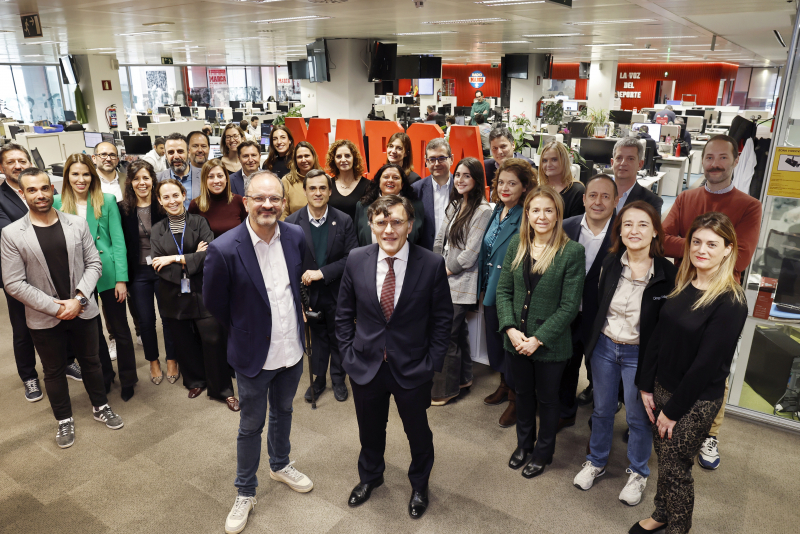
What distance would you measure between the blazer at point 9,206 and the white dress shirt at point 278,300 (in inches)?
101

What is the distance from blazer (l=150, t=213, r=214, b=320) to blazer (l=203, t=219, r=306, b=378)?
3.84 feet

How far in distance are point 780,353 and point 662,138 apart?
26.7 feet

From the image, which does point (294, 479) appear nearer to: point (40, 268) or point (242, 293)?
point (242, 293)

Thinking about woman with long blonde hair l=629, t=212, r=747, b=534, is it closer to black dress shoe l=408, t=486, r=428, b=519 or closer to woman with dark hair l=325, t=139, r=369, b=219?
black dress shoe l=408, t=486, r=428, b=519

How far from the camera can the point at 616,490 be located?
113 inches

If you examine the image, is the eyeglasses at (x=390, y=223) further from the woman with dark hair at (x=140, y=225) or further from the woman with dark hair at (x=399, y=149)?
the woman with dark hair at (x=140, y=225)

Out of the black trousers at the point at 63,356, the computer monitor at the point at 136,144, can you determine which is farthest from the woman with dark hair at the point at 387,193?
the computer monitor at the point at 136,144

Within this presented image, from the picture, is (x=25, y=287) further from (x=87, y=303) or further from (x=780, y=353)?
(x=780, y=353)

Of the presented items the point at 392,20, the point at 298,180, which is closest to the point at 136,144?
the point at 392,20

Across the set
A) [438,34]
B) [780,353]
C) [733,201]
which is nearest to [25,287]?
[733,201]

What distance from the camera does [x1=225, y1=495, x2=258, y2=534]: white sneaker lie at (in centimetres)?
258

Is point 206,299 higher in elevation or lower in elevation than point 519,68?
lower

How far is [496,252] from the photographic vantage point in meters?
3.16

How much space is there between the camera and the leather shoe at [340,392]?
377 cm
